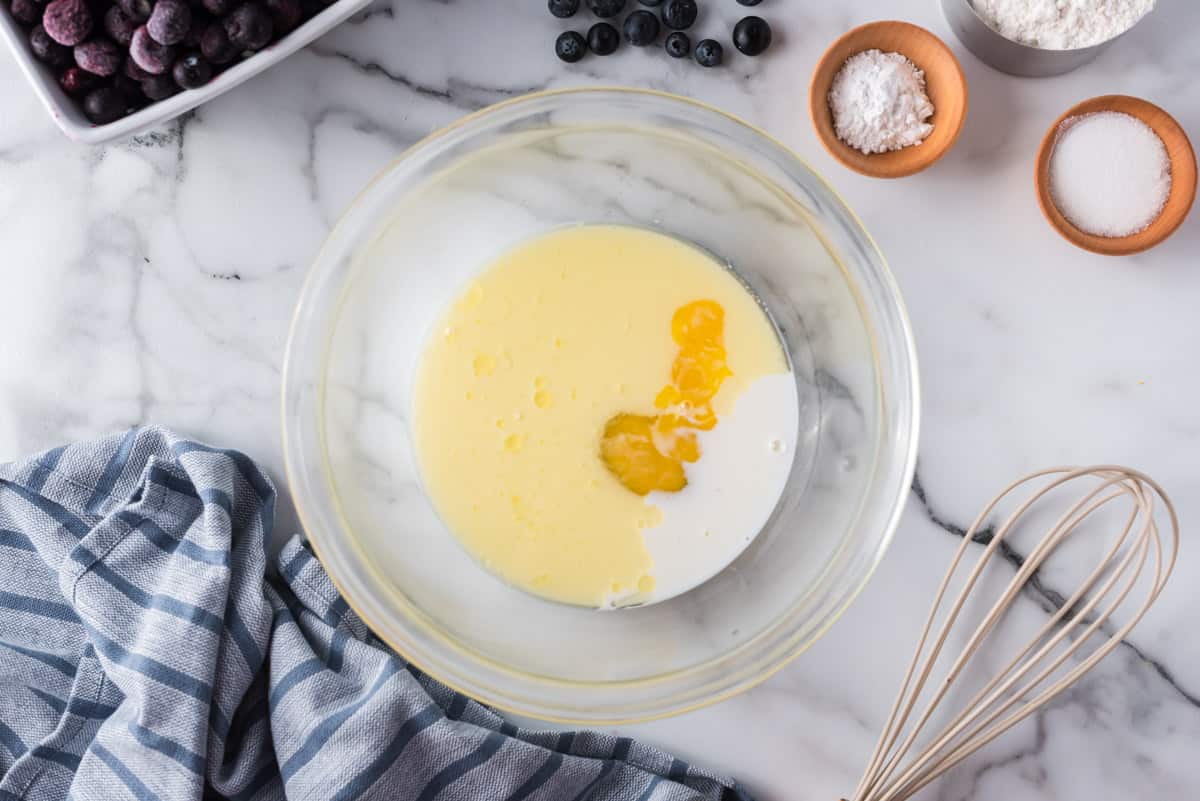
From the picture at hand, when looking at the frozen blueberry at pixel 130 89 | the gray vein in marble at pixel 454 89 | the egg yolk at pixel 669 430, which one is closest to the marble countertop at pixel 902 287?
the gray vein in marble at pixel 454 89

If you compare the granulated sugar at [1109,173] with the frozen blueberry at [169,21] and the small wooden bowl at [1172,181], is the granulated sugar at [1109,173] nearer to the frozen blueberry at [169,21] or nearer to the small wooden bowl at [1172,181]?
the small wooden bowl at [1172,181]

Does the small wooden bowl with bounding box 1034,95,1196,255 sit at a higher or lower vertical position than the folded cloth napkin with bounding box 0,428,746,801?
higher

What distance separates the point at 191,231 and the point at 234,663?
1.74 feet

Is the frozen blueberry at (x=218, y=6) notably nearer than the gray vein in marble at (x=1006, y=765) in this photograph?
Yes

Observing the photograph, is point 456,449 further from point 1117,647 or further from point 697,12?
point 1117,647

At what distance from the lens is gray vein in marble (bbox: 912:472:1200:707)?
3.84ft

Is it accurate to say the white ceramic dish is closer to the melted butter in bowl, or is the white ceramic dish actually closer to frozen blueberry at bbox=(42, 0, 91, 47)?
frozen blueberry at bbox=(42, 0, 91, 47)

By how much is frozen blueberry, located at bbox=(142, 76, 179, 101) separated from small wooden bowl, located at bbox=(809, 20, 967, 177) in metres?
0.71

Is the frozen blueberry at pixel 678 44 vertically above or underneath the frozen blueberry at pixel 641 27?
→ underneath

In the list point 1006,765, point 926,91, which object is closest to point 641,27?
point 926,91

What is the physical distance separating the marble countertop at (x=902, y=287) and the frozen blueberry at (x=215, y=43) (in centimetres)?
16

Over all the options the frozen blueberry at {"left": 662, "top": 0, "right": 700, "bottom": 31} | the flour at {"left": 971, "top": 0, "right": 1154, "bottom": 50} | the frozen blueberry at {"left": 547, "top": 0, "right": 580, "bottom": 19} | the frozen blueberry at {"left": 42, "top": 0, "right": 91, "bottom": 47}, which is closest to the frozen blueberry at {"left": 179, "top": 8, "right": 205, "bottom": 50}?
the frozen blueberry at {"left": 42, "top": 0, "right": 91, "bottom": 47}

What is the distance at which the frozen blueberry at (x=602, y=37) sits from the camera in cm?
115

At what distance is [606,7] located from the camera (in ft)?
3.75
